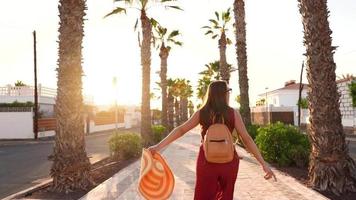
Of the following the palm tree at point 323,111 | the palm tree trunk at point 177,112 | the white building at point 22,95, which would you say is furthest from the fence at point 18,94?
the palm tree at point 323,111

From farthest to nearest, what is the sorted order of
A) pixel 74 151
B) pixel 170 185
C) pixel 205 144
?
pixel 74 151
pixel 170 185
pixel 205 144

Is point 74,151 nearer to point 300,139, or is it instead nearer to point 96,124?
point 300,139

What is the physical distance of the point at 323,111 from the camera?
10.0 m

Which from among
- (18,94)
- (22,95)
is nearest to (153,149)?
(22,95)

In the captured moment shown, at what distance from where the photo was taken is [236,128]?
4598 mm

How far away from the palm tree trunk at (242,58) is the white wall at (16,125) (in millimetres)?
24667

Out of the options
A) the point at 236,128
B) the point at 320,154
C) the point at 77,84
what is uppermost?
the point at 77,84

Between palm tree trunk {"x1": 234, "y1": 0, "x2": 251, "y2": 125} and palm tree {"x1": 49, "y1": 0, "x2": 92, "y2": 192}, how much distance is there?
16382 mm

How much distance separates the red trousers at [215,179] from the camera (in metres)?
4.39

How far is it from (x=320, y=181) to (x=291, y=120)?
5803cm

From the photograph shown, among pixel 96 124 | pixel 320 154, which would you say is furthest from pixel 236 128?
pixel 96 124

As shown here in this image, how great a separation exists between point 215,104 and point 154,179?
1.26 meters

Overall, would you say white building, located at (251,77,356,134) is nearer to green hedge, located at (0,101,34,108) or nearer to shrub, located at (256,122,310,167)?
shrub, located at (256,122,310,167)

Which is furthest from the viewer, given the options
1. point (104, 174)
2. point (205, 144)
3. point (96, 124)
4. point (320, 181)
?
point (96, 124)
